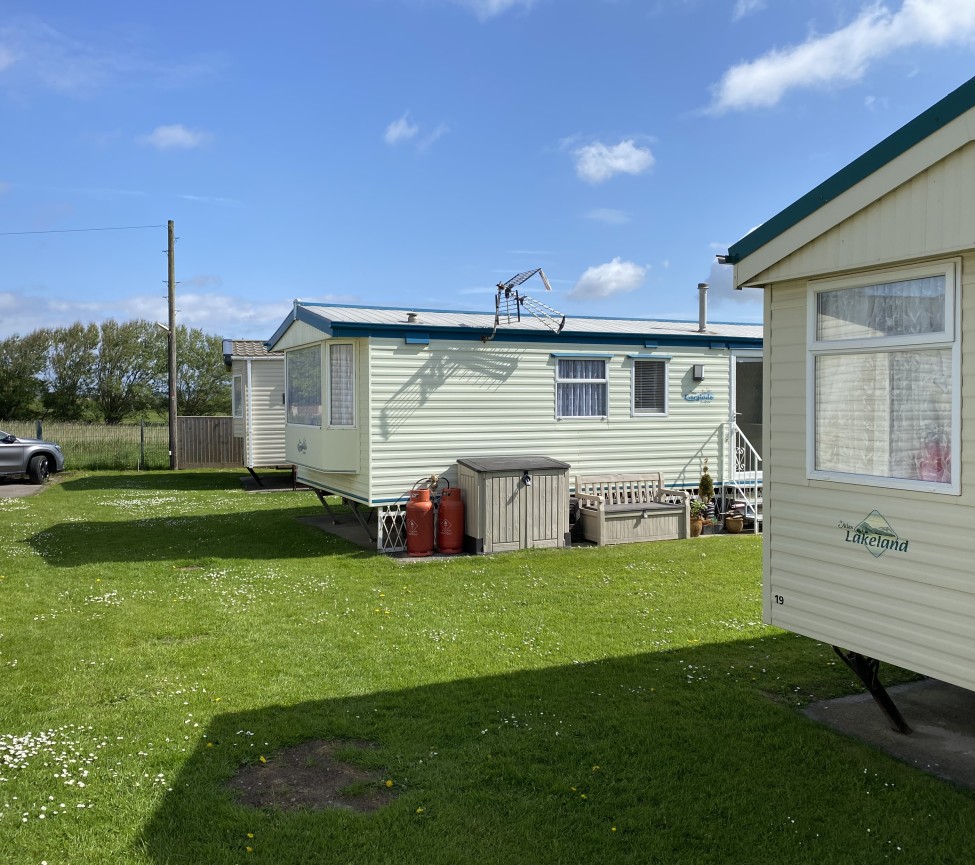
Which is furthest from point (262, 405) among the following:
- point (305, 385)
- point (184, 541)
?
point (184, 541)

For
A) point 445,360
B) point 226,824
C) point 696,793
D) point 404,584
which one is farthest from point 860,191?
point 445,360

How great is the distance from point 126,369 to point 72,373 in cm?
281

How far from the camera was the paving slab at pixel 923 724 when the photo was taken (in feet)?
15.1

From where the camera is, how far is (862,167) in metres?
4.40

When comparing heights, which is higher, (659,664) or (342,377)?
(342,377)

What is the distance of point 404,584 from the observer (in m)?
9.22

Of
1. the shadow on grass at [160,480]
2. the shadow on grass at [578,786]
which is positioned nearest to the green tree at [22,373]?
the shadow on grass at [160,480]

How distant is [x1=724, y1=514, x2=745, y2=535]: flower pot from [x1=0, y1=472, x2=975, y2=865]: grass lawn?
3639mm

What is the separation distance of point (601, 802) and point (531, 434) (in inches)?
334

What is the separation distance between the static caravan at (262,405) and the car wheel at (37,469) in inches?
221

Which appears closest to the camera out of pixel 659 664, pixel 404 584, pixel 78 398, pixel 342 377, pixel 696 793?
pixel 696 793

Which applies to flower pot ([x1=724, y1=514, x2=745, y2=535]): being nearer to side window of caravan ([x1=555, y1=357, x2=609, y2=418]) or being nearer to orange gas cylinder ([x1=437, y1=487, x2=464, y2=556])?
side window of caravan ([x1=555, y1=357, x2=609, y2=418])

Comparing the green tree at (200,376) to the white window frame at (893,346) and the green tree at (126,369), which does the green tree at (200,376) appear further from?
the white window frame at (893,346)

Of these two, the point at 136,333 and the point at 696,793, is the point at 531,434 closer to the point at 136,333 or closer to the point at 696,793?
the point at 696,793
